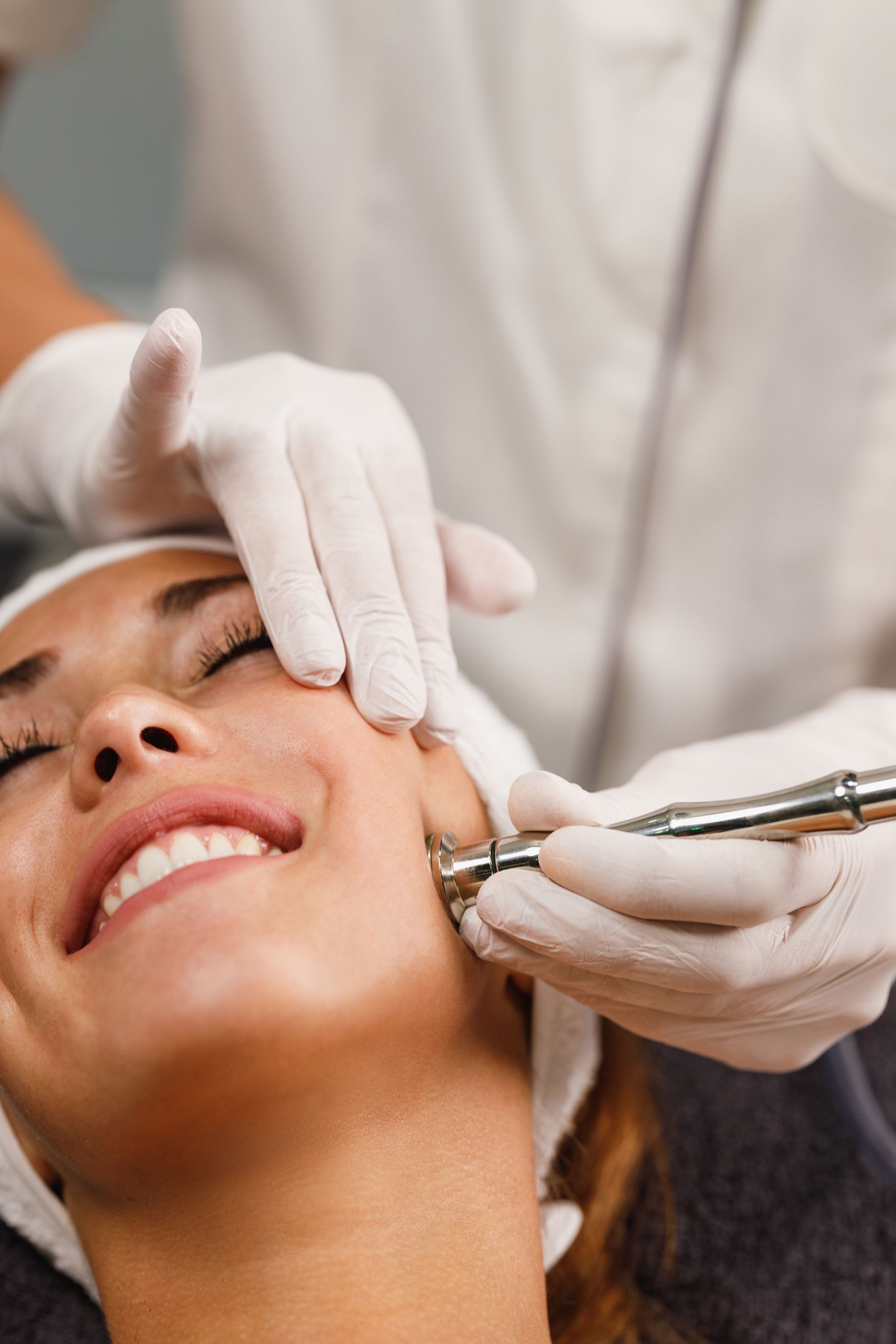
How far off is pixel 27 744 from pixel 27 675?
0.07m

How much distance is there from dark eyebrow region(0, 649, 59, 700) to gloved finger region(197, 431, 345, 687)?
0.69 feet

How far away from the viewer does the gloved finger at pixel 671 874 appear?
0.83 meters

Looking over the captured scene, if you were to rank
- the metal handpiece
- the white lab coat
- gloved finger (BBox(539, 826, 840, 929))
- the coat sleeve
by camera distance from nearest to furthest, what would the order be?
the metal handpiece, gloved finger (BBox(539, 826, 840, 929)), the white lab coat, the coat sleeve

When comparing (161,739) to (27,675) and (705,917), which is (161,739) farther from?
(705,917)

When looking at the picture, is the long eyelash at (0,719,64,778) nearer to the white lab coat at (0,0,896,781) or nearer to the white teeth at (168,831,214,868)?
the white teeth at (168,831,214,868)

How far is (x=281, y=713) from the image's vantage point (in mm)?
927

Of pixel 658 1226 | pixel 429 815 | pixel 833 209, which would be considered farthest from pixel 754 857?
pixel 833 209

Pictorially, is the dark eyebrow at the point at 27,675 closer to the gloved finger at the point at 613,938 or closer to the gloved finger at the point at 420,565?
the gloved finger at the point at 420,565

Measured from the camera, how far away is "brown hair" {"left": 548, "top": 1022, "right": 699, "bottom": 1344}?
1128 mm

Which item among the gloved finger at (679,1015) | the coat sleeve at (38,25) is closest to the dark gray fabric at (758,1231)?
the gloved finger at (679,1015)

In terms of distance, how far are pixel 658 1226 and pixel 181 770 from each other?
83cm

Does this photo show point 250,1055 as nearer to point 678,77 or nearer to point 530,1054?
point 530,1054

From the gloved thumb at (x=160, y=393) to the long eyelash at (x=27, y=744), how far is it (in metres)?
0.32

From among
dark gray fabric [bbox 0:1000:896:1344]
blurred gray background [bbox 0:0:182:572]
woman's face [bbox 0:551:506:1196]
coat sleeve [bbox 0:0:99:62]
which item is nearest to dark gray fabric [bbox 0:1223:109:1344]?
dark gray fabric [bbox 0:1000:896:1344]
